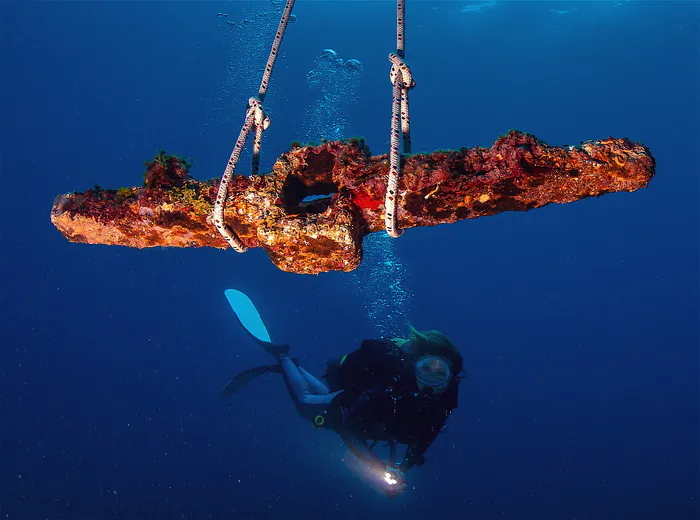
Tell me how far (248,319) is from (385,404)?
5.16 m

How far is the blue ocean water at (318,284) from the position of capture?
77.9 ft

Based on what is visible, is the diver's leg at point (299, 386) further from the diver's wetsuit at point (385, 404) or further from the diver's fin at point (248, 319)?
the diver's wetsuit at point (385, 404)

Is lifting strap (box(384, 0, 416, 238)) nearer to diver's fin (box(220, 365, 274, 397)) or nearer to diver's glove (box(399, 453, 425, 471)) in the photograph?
diver's glove (box(399, 453, 425, 471))

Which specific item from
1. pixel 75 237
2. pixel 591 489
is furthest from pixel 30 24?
pixel 591 489

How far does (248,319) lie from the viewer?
9609 millimetres

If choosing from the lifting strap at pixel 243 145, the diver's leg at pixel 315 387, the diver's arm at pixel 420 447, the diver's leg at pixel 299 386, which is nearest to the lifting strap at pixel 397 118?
the lifting strap at pixel 243 145

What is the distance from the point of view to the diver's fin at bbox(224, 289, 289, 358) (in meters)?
8.92

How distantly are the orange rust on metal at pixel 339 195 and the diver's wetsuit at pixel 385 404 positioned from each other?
3589 millimetres

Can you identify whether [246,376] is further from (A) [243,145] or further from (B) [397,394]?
(A) [243,145]

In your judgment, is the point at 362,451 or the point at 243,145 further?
the point at 362,451

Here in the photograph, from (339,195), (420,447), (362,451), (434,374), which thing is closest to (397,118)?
(339,195)

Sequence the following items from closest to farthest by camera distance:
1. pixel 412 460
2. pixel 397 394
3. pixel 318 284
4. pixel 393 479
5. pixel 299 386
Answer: pixel 397 394 < pixel 412 460 < pixel 393 479 < pixel 299 386 < pixel 318 284

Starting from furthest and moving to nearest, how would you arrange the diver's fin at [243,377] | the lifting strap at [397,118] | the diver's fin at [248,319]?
the diver's fin at [248,319] < the diver's fin at [243,377] < the lifting strap at [397,118]

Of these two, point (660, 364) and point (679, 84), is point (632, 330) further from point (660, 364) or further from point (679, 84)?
point (679, 84)
